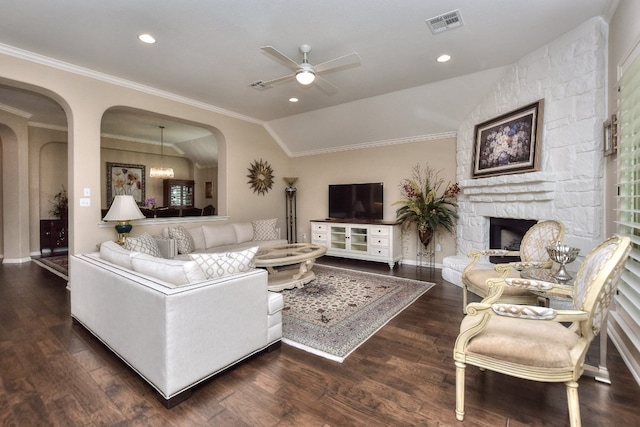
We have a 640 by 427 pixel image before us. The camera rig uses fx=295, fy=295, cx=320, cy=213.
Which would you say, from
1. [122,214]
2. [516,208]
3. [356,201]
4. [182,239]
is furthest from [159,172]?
[516,208]

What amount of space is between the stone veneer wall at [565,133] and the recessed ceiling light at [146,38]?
4189 millimetres

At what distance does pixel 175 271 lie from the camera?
2016mm

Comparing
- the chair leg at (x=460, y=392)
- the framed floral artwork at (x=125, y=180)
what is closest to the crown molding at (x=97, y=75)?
the framed floral artwork at (x=125, y=180)

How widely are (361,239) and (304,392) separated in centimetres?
399

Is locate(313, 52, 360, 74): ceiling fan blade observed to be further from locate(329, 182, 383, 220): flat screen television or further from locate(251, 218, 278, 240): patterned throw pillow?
locate(251, 218, 278, 240): patterned throw pillow

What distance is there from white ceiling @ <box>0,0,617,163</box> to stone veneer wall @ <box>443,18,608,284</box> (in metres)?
0.20

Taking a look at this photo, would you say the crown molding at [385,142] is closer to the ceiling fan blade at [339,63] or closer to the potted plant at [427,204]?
the potted plant at [427,204]

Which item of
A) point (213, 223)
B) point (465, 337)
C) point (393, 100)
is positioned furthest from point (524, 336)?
point (213, 223)

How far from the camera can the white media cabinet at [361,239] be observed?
17.4ft

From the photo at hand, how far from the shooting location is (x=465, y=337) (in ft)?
5.32

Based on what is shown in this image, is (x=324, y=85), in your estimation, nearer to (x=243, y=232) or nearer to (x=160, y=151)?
(x=243, y=232)

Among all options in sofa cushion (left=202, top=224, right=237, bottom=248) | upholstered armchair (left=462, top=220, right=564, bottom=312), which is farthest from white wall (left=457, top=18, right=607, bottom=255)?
sofa cushion (left=202, top=224, right=237, bottom=248)

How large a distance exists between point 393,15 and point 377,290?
10.1 ft

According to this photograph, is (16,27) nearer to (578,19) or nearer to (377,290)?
(377,290)
